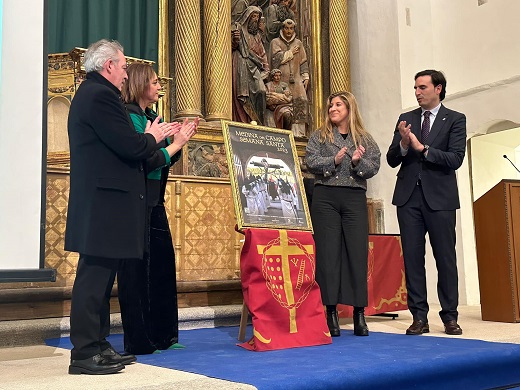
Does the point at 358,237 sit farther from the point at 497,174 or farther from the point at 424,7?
the point at 424,7

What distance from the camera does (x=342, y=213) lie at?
163 inches

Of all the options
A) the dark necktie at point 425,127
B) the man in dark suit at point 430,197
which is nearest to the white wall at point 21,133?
the man in dark suit at point 430,197

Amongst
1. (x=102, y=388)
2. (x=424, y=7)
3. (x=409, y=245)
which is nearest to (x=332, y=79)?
(x=424, y=7)

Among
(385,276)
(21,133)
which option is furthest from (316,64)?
(21,133)

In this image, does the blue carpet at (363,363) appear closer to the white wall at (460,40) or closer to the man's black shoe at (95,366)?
the man's black shoe at (95,366)

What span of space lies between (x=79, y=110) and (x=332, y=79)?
5.96 metres

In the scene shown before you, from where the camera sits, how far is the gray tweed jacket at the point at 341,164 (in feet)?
13.4

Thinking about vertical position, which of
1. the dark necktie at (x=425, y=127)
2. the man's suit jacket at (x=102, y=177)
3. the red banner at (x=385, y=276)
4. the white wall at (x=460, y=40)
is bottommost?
the red banner at (x=385, y=276)

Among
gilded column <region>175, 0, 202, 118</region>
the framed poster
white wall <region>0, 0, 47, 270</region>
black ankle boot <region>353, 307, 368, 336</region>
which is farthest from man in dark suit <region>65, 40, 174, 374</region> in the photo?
gilded column <region>175, 0, 202, 118</region>

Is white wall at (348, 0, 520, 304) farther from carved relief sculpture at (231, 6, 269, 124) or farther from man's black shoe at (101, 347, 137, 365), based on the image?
man's black shoe at (101, 347, 137, 365)

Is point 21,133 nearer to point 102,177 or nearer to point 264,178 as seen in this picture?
point 102,177

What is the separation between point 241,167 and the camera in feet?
12.9

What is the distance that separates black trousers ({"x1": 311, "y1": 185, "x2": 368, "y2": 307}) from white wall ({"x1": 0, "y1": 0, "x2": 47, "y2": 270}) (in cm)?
172

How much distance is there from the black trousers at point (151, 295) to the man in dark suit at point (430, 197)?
5.04ft
